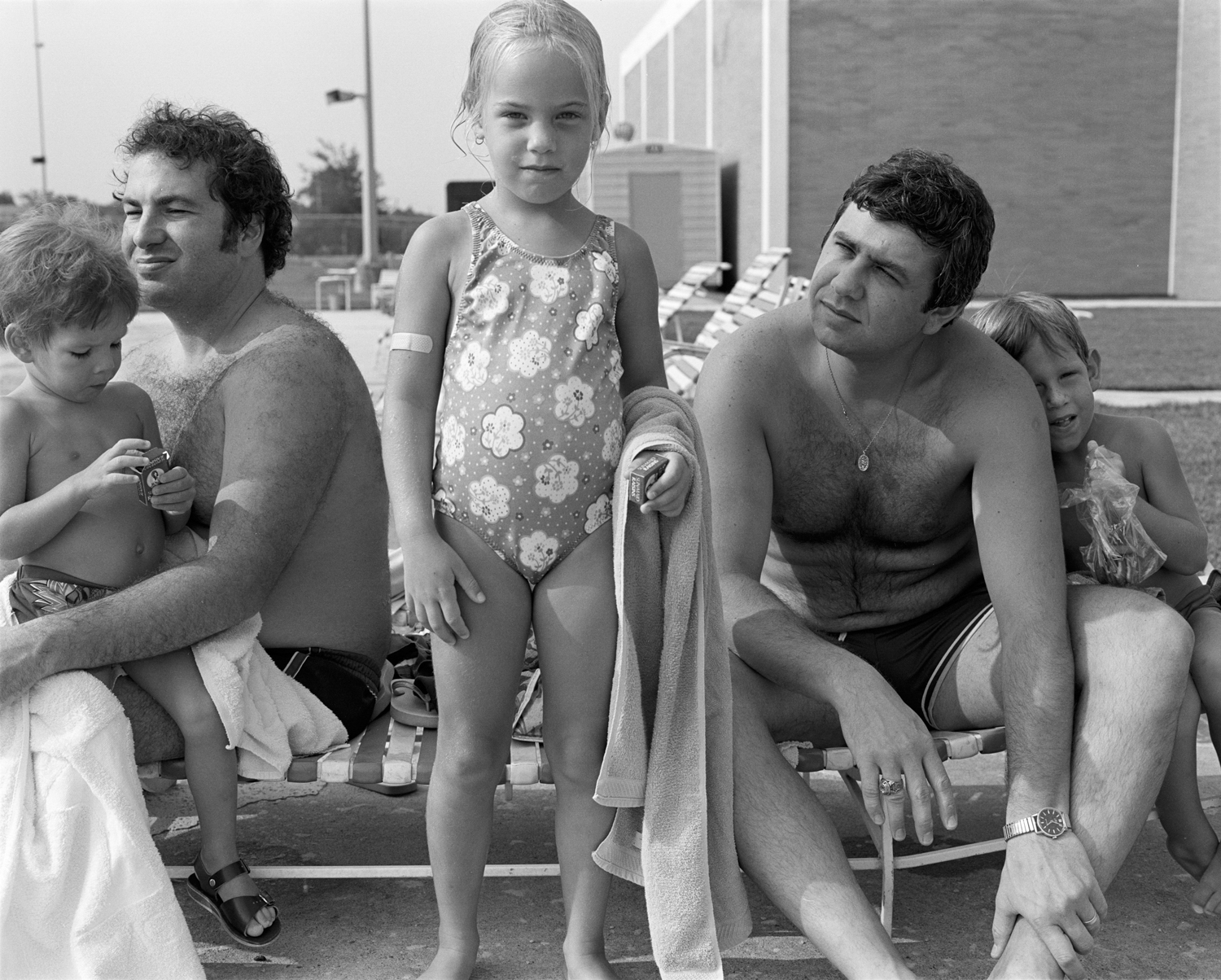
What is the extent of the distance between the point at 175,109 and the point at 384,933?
80.1 inches

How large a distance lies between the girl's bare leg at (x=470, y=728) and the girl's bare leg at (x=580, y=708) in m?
0.08

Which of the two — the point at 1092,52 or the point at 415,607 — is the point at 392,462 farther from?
the point at 1092,52

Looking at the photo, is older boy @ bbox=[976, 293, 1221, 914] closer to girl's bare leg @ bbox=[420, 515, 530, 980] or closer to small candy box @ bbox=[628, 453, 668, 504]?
small candy box @ bbox=[628, 453, 668, 504]

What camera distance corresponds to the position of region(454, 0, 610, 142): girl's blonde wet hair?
259cm

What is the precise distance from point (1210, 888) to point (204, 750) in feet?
7.47

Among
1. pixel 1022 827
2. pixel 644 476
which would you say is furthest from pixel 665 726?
pixel 1022 827

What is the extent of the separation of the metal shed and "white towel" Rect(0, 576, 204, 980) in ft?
75.8

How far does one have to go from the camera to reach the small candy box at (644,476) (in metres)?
2.57

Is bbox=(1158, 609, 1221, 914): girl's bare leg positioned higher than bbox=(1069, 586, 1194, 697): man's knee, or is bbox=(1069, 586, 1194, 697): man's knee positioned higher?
bbox=(1069, 586, 1194, 697): man's knee

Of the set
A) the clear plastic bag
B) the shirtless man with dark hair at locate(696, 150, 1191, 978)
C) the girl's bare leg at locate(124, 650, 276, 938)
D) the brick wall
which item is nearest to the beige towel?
the shirtless man with dark hair at locate(696, 150, 1191, 978)

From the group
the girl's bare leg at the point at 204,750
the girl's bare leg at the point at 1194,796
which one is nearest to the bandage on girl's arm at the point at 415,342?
the girl's bare leg at the point at 204,750

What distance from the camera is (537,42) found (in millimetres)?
2574

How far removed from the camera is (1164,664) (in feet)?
9.10

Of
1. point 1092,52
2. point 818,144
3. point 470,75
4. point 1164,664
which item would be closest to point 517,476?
point 470,75
